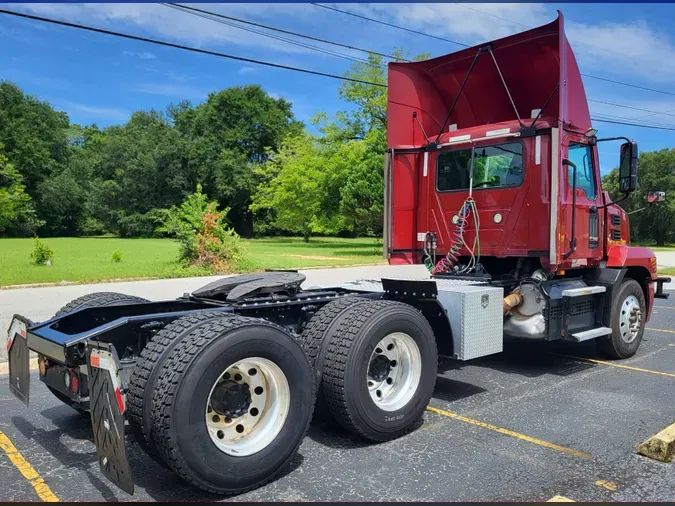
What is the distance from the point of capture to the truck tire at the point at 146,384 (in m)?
3.10

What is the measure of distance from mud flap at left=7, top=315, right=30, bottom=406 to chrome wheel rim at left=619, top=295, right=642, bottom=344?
21.2ft

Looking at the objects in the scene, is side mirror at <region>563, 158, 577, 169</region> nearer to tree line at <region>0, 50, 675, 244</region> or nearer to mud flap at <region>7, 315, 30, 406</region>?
mud flap at <region>7, 315, 30, 406</region>

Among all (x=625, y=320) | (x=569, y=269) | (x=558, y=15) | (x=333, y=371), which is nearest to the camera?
(x=333, y=371)

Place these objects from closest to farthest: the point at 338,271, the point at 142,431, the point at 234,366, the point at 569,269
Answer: the point at 142,431 < the point at 234,366 < the point at 569,269 < the point at 338,271

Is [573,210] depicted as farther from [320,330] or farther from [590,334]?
[320,330]

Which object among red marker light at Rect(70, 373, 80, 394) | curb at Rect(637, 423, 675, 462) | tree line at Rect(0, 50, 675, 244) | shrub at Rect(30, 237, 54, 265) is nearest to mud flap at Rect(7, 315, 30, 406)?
red marker light at Rect(70, 373, 80, 394)

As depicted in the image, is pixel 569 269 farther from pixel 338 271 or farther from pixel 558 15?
pixel 338 271

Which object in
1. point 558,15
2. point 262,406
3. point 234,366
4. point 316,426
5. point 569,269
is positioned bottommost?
point 316,426

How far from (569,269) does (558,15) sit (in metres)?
2.82

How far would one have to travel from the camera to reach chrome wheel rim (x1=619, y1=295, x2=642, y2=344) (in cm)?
697

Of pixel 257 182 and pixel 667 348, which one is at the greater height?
pixel 257 182

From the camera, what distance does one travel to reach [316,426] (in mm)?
4645

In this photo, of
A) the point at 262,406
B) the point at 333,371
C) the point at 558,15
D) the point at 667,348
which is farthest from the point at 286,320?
the point at 667,348

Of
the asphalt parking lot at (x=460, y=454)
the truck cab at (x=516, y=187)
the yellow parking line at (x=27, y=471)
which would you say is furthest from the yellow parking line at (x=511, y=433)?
the yellow parking line at (x=27, y=471)
